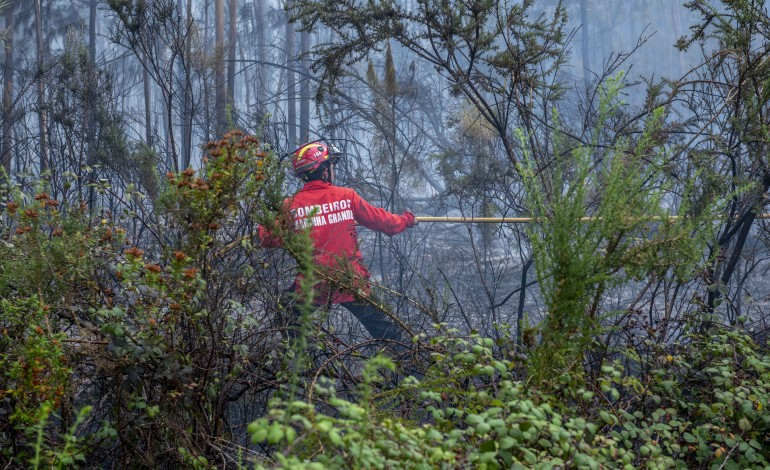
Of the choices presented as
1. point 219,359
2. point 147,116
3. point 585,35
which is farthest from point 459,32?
point 585,35

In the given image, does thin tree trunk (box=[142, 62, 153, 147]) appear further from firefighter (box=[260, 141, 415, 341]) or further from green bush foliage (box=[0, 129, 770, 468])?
green bush foliage (box=[0, 129, 770, 468])

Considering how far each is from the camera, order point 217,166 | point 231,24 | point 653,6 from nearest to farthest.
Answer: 1. point 217,166
2. point 231,24
3. point 653,6

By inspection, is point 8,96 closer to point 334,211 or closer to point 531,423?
point 334,211

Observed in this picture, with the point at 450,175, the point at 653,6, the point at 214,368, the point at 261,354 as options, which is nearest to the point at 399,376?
the point at 261,354

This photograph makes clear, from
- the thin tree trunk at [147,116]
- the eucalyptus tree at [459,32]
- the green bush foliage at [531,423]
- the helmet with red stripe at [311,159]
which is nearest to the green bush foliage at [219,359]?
the green bush foliage at [531,423]

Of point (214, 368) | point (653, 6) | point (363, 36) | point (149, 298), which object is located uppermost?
point (653, 6)

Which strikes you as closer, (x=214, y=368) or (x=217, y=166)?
(x=217, y=166)

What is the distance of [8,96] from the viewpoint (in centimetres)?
1177

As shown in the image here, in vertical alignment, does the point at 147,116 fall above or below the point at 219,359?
above

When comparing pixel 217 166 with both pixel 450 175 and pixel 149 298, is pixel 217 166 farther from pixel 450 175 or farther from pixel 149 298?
pixel 450 175

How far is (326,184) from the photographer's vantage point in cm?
559

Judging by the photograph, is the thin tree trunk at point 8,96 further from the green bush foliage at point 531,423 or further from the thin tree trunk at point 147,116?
the green bush foliage at point 531,423

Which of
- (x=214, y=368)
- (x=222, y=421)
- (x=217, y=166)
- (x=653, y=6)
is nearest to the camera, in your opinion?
(x=217, y=166)

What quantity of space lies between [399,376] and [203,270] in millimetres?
1270
